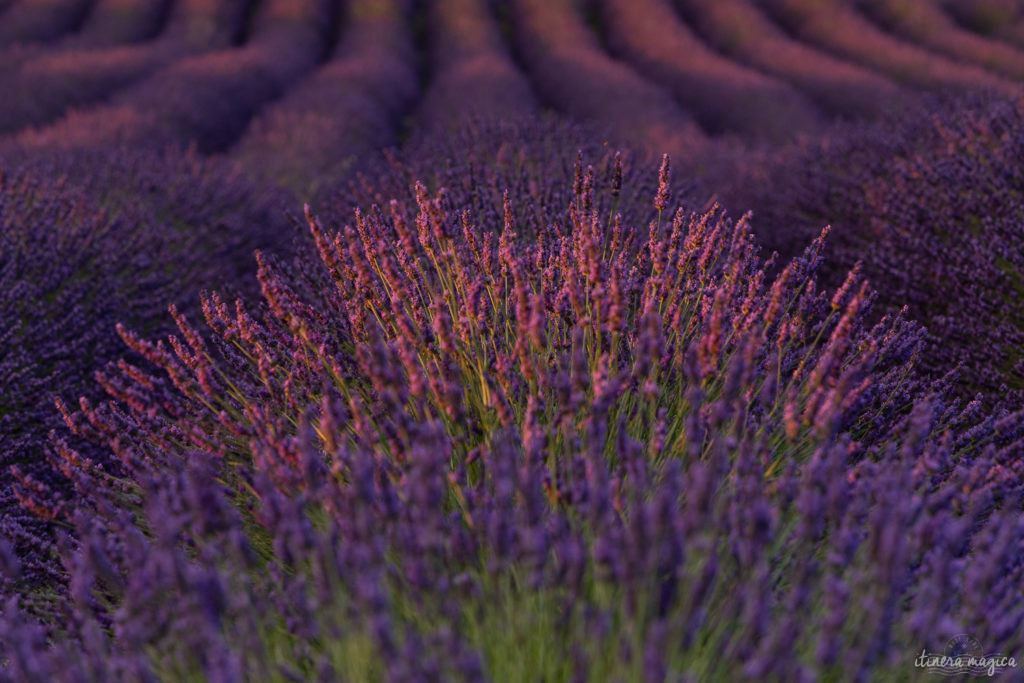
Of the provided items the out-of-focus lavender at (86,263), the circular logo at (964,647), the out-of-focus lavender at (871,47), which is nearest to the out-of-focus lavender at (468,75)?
the out-of-focus lavender at (86,263)

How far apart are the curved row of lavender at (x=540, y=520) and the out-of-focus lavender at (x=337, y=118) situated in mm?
3274

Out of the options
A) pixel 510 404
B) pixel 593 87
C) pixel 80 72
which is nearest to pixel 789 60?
pixel 593 87

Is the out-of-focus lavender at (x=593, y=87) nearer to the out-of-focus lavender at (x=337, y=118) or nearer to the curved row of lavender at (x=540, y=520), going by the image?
the out-of-focus lavender at (x=337, y=118)

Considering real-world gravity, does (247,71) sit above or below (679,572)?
above

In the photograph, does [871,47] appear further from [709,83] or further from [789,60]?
[709,83]

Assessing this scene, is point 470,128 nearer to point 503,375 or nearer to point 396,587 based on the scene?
point 503,375

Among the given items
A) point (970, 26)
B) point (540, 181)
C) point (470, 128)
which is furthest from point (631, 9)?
point (540, 181)

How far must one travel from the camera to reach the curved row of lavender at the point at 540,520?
1.01 m

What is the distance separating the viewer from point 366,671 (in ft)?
3.96

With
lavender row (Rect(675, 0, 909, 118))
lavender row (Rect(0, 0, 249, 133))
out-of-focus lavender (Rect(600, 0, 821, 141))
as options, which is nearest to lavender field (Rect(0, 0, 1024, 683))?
lavender row (Rect(0, 0, 249, 133))

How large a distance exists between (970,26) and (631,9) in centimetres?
519

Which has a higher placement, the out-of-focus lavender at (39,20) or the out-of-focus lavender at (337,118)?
the out-of-focus lavender at (39,20)

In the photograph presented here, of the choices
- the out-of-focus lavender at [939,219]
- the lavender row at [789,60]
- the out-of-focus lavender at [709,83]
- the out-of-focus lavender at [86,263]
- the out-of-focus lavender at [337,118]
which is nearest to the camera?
the out-of-focus lavender at [86,263]

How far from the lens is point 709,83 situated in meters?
8.49
